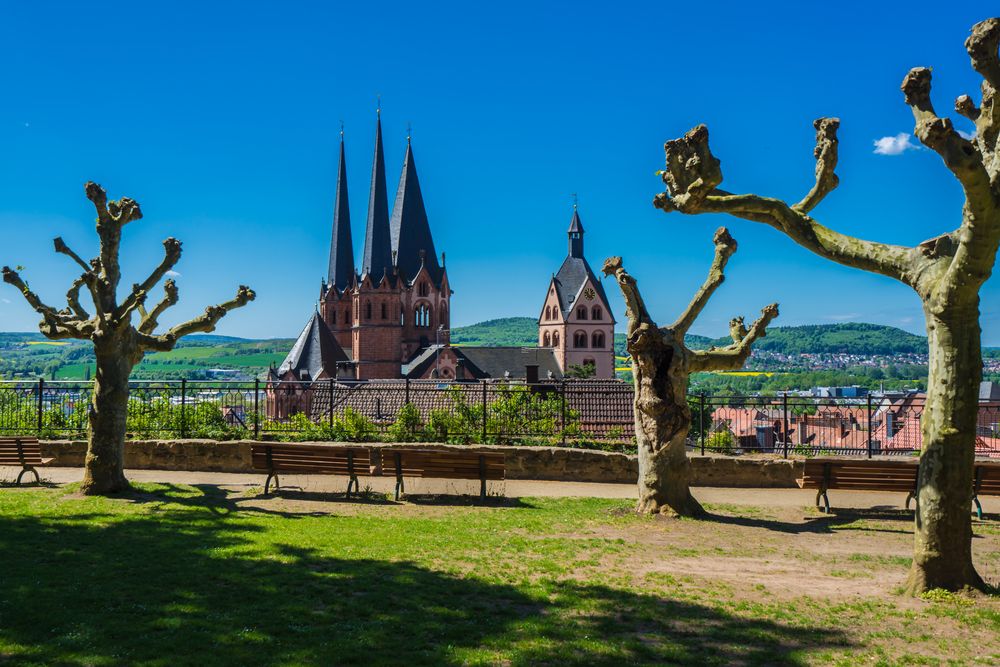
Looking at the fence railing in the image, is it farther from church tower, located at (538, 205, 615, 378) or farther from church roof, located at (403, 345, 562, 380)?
church tower, located at (538, 205, 615, 378)

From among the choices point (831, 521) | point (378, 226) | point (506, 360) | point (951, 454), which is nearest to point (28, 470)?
point (831, 521)

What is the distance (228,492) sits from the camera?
439 inches

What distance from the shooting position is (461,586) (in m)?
6.41

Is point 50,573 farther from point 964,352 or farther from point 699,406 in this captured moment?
point 699,406

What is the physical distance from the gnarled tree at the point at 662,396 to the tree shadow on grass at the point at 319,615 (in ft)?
11.7

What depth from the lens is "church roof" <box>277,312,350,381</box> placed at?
227 ft

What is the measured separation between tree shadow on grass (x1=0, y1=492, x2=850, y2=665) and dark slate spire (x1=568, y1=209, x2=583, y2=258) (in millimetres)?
93078

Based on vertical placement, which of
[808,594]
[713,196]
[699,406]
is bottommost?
[808,594]

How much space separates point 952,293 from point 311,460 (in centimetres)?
843

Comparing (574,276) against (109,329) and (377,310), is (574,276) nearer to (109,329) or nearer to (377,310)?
(377,310)

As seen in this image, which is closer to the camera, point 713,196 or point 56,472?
point 713,196

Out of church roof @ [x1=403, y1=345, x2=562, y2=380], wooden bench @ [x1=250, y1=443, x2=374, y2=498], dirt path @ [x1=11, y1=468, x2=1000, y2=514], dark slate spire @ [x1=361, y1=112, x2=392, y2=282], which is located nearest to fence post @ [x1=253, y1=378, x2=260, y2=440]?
dirt path @ [x1=11, y1=468, x2=1000, y2=514]

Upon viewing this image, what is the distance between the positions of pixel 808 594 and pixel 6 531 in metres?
8.04

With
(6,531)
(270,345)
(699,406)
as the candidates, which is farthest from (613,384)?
(270,345)
